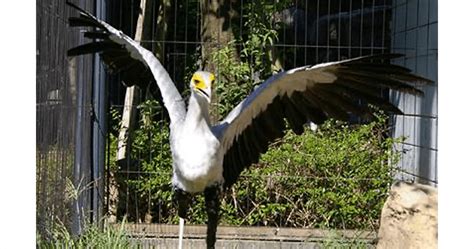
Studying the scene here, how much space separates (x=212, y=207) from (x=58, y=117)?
3.18ft

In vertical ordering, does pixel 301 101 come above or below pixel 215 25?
below

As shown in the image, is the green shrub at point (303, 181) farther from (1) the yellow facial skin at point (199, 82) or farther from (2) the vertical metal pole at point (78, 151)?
(1) the yellow facial skin at point (199, 82)

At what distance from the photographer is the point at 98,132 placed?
249 inches

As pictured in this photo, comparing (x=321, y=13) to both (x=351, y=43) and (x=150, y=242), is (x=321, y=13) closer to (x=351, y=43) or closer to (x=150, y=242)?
(x=351, y=43)

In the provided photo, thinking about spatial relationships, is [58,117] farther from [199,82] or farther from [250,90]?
[250,90]

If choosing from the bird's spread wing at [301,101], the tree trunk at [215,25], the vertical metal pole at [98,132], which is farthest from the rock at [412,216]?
the tree trunk at [215,25]

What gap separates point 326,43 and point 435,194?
2.89 m

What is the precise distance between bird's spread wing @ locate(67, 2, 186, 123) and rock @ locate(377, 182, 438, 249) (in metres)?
1.20

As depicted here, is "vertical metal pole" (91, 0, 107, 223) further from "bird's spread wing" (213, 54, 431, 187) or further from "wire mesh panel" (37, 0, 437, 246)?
"bird's spread wing" (213, 54, 431, 187)

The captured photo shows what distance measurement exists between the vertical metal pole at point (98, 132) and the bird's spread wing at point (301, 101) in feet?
4.13

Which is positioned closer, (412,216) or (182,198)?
(412,216)

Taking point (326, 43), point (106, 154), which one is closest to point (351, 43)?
point (326, 43)

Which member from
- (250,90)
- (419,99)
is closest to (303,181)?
(250,90)

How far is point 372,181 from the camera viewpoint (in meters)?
6.54
